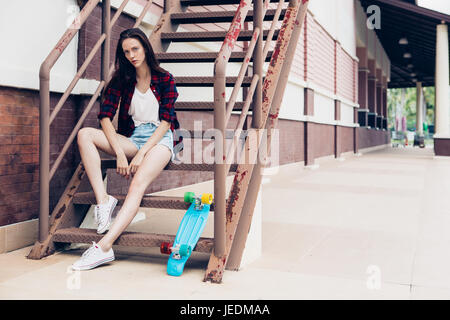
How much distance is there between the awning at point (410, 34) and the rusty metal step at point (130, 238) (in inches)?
562

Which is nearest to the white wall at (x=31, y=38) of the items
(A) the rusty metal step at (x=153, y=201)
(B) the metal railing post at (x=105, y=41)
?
(B) the metal railing post at (x=105, y=41)

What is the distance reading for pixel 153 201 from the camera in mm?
3375

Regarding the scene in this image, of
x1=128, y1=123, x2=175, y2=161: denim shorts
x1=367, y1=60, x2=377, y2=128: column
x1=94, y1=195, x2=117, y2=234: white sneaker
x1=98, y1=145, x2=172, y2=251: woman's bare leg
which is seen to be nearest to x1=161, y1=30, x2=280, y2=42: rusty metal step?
x1=128, y1=123, x2=175, y2=161: denim shorts

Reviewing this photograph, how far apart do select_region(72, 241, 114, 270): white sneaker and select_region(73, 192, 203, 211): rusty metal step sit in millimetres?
444

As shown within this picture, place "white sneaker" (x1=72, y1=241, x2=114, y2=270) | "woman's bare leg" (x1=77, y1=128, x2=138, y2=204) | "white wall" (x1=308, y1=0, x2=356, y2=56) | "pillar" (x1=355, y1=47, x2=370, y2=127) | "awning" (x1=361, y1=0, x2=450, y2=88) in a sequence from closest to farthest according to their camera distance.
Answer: "white sneaker" (x1=72, y1=241, x2=114, y2=270) → "woman's bare leg" (x1=77, y1=128, x2=138, y2=204) → "white wall" (x1=308, y1=0, x2=356, y2=56) → "awning" (x1=361, y1=0, x2=450, y2=88) → "pillar" (x1=355, y1=47, x2=370, y2=127)

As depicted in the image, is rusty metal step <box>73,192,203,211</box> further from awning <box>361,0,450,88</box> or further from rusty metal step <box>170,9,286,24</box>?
awning <box>361,0,450,88</box>

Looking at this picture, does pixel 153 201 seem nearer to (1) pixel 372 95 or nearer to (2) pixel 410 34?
(2) pixel 410 34

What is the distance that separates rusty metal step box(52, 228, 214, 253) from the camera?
10.1 feet

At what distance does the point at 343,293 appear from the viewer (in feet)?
8.66

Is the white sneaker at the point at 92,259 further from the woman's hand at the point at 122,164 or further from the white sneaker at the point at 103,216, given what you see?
the woman's hand at the point at 122,164
